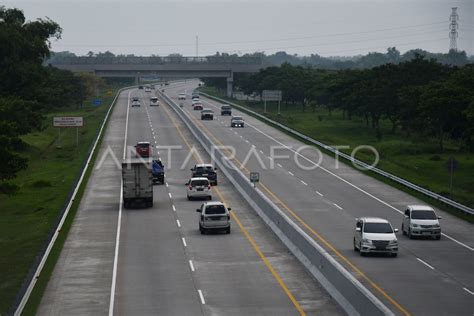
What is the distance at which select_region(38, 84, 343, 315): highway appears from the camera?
30.5m

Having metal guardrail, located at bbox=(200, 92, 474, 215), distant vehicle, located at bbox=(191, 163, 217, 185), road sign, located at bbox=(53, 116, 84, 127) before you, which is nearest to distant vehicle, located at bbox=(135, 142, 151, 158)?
road sign, located at bbox=(53, 116, 84, 127)

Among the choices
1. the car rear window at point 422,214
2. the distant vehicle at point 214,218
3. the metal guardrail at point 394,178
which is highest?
the car rear window at point 422,214

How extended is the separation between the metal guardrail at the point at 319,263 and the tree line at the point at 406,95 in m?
24.9

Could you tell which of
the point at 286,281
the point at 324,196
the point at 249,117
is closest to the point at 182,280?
the point at 286,281

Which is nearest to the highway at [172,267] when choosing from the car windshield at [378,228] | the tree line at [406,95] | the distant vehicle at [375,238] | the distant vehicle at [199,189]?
the distant vehicle at [199,189]

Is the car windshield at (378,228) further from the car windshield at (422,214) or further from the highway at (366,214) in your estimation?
the car windshield at (422,214)

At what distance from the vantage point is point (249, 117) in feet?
454

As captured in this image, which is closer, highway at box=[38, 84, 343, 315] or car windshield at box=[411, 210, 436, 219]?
highway at box=[38, 84, 343, 315]

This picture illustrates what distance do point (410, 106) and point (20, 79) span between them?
139 feet

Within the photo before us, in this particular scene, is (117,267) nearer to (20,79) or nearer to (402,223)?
(402,223)

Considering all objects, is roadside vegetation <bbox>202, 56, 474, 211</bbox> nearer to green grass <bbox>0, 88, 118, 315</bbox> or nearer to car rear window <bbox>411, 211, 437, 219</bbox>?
car rear window <bbox>411, 211, 437, 219</bbox>

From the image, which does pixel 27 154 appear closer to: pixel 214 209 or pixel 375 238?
pixel 214 209

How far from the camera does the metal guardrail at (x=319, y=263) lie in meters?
26.8

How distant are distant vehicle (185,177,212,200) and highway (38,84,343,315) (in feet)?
1.78
